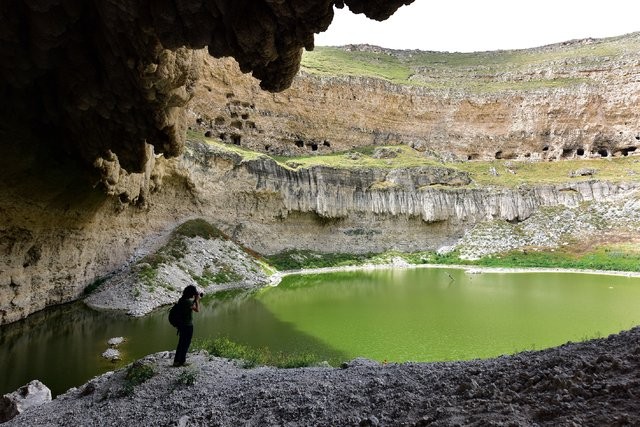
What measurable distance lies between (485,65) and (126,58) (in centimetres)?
9106

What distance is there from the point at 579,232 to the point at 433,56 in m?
64.3

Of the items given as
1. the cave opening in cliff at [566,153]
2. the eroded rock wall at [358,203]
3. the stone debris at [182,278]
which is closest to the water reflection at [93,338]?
the stone debris at [182,278]

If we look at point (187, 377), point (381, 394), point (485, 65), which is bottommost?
point (187, 377)

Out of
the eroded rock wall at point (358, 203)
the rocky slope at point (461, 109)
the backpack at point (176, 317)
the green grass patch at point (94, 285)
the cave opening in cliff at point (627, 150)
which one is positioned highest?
the rocky slope at point (461, 109)

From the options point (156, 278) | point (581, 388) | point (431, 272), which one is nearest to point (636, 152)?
point (431, 272)

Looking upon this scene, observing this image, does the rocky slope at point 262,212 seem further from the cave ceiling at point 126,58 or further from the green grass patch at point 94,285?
the cave ceiling at point 126,58

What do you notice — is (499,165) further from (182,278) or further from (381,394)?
(381,394)

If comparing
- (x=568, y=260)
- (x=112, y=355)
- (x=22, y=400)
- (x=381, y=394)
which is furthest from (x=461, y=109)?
(x=22, y=400)

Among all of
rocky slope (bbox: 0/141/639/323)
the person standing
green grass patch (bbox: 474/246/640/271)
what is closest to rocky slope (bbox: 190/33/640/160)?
rocky slope (bbox: 0/141/639/323)

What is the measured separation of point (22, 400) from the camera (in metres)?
10.7

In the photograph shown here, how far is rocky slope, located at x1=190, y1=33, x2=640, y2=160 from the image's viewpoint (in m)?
64.3

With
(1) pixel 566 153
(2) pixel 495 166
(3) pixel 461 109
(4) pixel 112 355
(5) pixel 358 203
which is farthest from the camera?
(3) pixel 461 109

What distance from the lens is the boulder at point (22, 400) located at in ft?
34.0

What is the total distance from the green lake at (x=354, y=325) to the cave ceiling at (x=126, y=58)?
8131 mm
